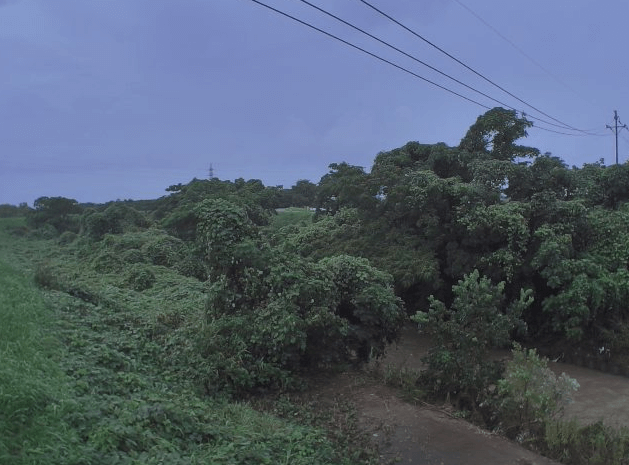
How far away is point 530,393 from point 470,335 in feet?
3.48

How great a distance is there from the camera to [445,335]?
687cm

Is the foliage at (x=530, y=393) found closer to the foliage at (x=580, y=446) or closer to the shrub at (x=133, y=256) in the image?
the foliage at (x=580, y=446)

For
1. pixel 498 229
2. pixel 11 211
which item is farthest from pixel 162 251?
pixel 498 229

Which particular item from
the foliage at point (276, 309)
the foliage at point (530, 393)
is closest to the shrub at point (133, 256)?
the foliage at point (276, 309)

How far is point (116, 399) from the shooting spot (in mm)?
4457

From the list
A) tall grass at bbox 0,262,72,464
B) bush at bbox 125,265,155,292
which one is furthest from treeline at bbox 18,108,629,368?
tall grass at bbox 0,262,72,464

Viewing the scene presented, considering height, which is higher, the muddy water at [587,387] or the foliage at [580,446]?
the foliage at [580,446]

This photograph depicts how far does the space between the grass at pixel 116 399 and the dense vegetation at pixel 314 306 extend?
0.02 meters

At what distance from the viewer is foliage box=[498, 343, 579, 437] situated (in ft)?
19.1

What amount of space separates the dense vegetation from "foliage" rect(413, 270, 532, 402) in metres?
0.02

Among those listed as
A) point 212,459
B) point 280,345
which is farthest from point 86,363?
point 280,345

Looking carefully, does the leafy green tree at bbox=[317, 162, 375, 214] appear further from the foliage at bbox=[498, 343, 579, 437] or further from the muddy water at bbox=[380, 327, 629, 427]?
the foliage at bbox=[498, 343, 579, 437]

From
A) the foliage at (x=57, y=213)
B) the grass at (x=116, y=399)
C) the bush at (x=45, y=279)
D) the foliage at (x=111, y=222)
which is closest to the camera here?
the grass at (x=116, y=399)

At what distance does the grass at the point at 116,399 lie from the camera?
345cm
